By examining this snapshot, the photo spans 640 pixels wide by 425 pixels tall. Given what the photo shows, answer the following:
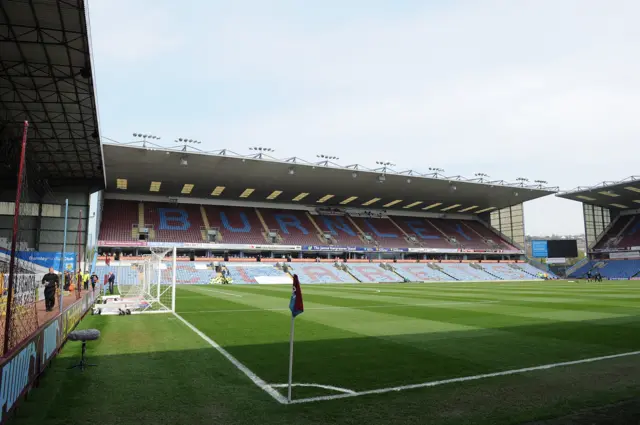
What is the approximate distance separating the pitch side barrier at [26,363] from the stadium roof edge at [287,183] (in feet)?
107

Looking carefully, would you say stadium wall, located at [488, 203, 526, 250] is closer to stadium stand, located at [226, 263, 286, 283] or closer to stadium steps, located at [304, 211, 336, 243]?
stadium steps, located at [304, 211, 336, 243]

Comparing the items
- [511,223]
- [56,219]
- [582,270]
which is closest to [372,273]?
[511,223]

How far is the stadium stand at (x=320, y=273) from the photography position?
51.8 meters

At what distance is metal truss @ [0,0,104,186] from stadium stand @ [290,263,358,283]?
28.5 meters

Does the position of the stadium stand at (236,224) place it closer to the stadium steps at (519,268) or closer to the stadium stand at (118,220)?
the stadium stand at (118,220)

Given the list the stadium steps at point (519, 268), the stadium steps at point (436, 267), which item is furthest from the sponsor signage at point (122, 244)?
the stadium steps at point (519, 268)

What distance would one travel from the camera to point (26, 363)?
262 inches

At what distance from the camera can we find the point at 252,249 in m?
57.0

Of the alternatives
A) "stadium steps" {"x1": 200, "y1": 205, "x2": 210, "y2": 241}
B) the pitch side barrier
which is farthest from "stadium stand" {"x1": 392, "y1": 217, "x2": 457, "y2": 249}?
the pitch side barrier

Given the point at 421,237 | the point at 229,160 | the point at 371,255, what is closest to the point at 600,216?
the point at 421,237

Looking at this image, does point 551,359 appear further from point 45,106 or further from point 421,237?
point 421,237

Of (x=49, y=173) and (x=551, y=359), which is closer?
(x=551, y=359)

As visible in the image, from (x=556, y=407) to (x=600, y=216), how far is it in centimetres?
8387

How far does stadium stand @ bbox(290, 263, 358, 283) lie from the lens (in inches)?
2041
